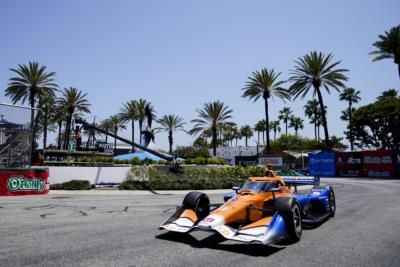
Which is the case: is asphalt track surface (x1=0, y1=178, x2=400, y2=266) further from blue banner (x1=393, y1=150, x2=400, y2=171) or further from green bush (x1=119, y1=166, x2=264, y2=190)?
blue banner (x1=393, y1=150, x2=400, y2=171)

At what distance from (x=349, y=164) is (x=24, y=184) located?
1553 inches

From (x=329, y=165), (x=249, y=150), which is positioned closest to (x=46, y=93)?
(x=329, y=165)

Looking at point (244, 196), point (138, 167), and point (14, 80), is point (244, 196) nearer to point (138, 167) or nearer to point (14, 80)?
point (138, 167)

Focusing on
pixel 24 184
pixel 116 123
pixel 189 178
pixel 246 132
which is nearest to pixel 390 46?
pixel 189 178

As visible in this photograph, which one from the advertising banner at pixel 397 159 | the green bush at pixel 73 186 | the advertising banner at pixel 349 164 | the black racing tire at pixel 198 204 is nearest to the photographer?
the black racing tire at pixel 198 204

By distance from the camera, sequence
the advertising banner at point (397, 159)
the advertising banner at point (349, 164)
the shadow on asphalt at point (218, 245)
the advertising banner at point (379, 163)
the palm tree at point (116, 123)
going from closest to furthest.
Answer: the shadow on asphalt at point (218, 245) < the advertising banner at point (397, 159) < the advertising banner at point (379, 163) < the advertising banner at point (349, 164) < the palm tree at point (116, 123)

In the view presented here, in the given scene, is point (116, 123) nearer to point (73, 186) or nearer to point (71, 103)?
point (71, 103)

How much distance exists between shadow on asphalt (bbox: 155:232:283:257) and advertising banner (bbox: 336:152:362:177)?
1642 inches

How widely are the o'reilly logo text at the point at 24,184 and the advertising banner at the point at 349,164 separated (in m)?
37.5

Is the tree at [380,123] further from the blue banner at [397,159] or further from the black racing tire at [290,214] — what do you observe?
the black racing tire at [290,214]

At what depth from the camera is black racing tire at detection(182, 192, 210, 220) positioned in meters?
8.91

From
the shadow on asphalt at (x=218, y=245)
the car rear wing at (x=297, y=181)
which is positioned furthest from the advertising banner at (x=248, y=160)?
the shadow on asphalt at (x=218, y=245)

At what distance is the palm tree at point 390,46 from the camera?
4400 cm

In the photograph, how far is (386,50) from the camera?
4509 cm
